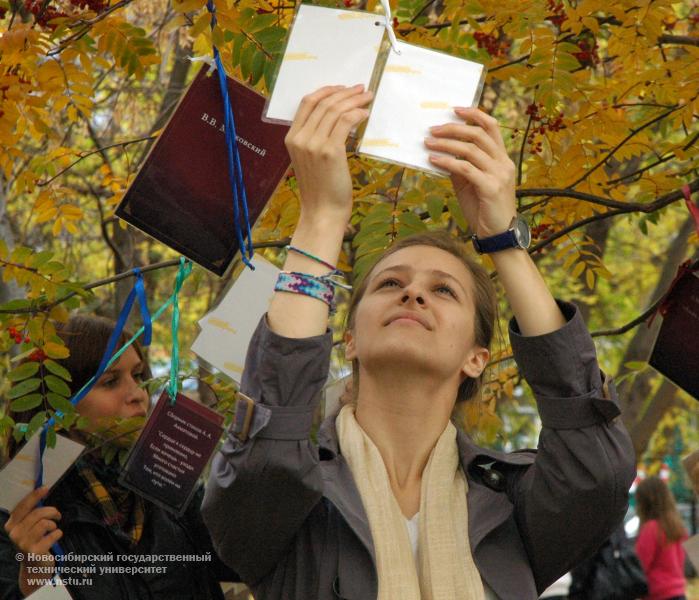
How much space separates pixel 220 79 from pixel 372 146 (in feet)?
1.28

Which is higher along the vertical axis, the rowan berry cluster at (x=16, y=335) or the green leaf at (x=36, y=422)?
the rowan berry cluster at (x=16, y=335)

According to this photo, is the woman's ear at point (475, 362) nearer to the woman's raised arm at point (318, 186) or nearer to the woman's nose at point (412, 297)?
the woman's nose at point (412, 297)

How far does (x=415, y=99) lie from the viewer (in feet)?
6.31

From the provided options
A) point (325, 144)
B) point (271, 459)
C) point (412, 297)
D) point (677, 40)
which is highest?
point (677, 40)

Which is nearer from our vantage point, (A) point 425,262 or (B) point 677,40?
(A) point 425,262

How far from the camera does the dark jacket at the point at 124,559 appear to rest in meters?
2.58

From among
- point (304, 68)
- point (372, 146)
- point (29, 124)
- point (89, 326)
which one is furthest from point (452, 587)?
point (29, 124)

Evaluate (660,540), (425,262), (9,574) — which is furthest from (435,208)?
(660,540)

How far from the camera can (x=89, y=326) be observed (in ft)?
9.98

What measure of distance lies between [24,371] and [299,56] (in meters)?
1.14

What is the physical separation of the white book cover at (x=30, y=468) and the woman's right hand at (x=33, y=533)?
0.02 m

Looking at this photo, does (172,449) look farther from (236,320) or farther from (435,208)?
(435,208)

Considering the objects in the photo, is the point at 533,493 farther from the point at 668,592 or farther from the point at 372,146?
the point at 668,592

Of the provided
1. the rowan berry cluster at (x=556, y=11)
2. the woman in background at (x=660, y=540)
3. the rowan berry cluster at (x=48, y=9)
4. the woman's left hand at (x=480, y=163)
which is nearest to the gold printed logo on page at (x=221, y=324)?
the woman's left hand at (x=480, y=163)
